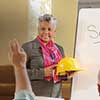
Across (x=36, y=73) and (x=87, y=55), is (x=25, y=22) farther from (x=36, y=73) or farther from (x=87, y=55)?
(x=87, y=55)

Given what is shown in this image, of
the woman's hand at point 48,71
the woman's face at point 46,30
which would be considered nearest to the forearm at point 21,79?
the woman's hand at point 48,71

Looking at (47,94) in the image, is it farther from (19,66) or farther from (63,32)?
(63,32)

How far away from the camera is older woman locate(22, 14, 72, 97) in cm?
160

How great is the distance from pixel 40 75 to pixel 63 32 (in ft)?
4.60

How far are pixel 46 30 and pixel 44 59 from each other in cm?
18

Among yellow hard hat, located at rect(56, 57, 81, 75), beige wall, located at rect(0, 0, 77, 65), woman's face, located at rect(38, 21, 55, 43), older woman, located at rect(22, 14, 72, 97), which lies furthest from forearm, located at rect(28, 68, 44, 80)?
beige wall, located at rect(0, 0, 77, 65)

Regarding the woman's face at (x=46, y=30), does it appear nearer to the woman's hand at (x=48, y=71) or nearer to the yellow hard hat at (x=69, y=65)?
the woman's hand at (x=48, y=71)

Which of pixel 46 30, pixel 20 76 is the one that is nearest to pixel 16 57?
pixel 20 76

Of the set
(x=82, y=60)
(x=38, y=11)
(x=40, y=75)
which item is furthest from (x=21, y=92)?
(x=38, y=11)

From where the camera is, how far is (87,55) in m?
1.25

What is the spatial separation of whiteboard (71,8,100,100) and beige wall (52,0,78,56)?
165 centimetres

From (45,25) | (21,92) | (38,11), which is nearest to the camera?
(21,92)

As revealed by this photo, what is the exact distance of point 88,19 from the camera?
1.26m

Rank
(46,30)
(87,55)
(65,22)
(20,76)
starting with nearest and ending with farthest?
1. (20,76)
2. (87,55)
3. (46,30)
4. (65,22)
